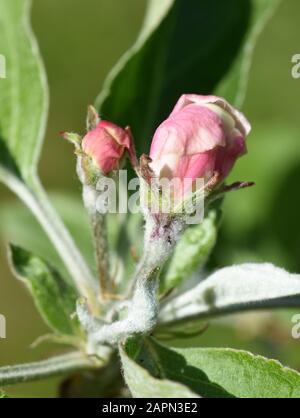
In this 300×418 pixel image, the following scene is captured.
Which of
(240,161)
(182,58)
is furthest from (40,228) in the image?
(182,58)

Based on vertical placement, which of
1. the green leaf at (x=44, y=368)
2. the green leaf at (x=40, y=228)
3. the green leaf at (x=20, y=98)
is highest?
the green leaf at (x=20, y=98)

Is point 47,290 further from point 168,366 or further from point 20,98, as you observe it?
point 20,98

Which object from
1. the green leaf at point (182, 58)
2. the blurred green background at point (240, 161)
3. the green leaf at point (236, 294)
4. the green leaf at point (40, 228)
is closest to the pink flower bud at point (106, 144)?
the green leaf at point (236, 294)

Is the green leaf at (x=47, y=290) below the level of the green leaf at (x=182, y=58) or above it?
below

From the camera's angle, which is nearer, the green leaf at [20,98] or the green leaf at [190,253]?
the green leaf at [190,253]

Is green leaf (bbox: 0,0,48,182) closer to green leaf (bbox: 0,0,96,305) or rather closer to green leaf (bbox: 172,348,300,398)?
green leaf (bbox: 0,0,96,305)

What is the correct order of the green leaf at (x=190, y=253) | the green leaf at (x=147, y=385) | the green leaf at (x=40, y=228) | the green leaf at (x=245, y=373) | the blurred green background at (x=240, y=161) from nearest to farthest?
the green leaf at (x=147, y=385), the green leaf at (x=245, y=373), the green leaf at (x=190, y=253), the green leaf at (x=40, y=228), the blurred green background at (x=240, y=161)

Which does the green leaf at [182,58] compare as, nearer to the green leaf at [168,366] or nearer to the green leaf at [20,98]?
the green leaf at [20,98]

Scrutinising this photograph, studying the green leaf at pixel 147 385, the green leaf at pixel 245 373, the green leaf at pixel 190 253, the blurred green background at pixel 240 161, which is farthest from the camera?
the blurred green background at pixel 240 161
